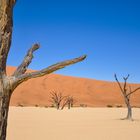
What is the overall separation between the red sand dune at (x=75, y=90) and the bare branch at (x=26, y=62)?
223 ft

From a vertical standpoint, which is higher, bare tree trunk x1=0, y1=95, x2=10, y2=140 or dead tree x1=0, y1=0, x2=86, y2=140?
dead tree x1=0, y1=0, x2=86, y2=140

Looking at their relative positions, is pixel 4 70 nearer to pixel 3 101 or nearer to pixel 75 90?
pixel 3 101

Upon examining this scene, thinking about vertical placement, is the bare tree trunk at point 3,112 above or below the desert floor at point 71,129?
above

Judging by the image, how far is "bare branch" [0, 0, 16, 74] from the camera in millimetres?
4594

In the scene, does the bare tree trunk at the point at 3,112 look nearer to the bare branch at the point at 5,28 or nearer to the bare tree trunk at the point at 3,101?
the bare tree trunk at the point at 3,101

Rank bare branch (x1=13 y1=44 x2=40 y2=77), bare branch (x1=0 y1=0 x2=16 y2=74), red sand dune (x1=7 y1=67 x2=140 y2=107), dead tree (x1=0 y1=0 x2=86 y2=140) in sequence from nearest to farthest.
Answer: dead tree (x1=0 y1=0 x2=86 y2=140)
bare branch (x1=0 y1=0 x2=16 y2=74)
bare branch (x1=13 y1=44 x2=40 y2=77)
red sand dune (x1=7 y1=67 x2=140 y2=107)

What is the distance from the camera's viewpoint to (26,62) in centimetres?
495

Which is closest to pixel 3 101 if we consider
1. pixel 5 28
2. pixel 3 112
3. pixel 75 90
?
pixel 3 112

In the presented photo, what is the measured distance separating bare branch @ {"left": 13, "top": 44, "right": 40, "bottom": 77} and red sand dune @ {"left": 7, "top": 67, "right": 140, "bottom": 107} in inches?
2680

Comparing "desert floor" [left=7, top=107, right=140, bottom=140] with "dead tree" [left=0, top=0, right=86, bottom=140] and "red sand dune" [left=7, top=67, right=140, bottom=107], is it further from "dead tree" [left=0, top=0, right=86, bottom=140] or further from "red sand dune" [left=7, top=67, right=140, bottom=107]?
"red sand dune" [left=7, top=67, right=140, bottom=107]

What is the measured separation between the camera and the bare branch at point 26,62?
473cm

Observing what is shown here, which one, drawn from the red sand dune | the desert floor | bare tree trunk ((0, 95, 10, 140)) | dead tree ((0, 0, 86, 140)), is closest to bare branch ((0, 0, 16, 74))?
dead tree ((0, 0, 86, 140))

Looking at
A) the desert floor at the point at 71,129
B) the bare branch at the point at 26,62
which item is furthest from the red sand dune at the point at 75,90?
the bare branch at the point at 26,62

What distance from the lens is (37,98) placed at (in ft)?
260
